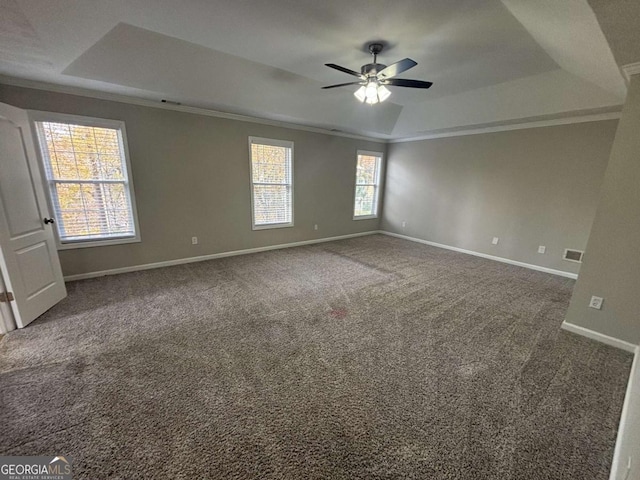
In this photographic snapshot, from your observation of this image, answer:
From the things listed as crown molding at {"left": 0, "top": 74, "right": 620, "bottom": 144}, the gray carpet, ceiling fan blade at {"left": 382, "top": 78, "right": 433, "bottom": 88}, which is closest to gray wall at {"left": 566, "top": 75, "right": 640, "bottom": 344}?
the gray carpet

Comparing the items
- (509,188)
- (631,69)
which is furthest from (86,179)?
(509,188)

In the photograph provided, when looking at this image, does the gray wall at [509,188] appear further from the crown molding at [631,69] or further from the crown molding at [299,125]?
the crown molding at [631,69]

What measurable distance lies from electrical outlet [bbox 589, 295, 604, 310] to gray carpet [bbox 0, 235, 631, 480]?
1.12ft

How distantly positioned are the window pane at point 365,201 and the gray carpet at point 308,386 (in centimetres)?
363

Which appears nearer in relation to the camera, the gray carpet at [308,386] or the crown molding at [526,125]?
the gray carpet at [308,386]

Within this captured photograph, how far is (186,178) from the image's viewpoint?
403 centimetres

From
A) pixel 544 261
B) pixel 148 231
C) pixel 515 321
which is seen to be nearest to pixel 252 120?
pixel 148 231

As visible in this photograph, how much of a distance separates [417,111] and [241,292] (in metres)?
4.70

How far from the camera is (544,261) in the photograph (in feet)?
14.3

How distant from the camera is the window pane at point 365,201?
255 inches

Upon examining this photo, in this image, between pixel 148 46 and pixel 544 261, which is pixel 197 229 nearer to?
pixel 148 46

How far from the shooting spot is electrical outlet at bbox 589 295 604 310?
241cm

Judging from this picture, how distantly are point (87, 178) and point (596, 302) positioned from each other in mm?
6015

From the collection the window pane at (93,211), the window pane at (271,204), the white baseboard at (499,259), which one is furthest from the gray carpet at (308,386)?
the window pane at (271,204)
